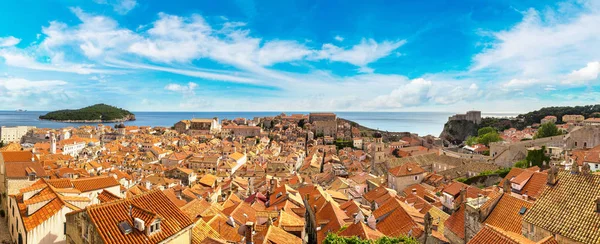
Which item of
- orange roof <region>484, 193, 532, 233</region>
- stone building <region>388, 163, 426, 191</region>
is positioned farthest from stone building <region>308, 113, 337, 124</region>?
orange roof <region>484, 193, 532, 233</region>

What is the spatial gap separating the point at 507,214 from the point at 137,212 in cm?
1486

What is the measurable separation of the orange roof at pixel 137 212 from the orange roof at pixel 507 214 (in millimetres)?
12827

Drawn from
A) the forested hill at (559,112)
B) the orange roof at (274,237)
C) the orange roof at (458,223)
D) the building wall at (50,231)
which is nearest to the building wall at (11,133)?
the building wall at (50,231)

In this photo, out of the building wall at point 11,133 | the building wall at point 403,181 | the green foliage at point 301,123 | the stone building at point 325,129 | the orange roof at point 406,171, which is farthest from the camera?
the green foliage at point 301,123

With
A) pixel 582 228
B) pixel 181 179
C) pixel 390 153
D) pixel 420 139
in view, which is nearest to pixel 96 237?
pixel 582 228

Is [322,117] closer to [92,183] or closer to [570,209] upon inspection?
[92,183]

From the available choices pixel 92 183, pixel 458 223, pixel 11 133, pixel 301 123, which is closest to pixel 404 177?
pixel 458 223

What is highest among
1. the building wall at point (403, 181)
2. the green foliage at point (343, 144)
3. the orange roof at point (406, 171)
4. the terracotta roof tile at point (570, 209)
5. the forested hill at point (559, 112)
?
the forested hill at point (559, 112)

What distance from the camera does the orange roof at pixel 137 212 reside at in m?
9.02

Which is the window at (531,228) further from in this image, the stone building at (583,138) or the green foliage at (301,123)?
the green foliage at (301,123)

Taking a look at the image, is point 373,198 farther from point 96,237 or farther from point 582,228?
point 96,237

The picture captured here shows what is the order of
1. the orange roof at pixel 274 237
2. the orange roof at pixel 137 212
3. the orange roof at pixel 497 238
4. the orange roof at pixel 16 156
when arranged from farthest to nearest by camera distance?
the orange roof at pixel 16 156, the orange roof at pixel 274 237, the orange roof at pixel 497 238, the orange roof at pixel 137 212

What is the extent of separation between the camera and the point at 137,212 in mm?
9805

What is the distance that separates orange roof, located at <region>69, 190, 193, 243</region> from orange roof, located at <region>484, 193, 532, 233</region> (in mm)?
12827
